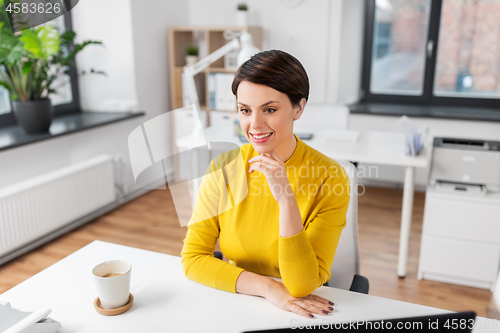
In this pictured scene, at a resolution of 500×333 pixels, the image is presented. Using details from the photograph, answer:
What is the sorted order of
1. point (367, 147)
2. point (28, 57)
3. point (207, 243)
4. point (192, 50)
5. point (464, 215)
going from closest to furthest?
point (207, 243) < point (464, 215) < point (367, 147) < point (28, 57) < point (192, 50)

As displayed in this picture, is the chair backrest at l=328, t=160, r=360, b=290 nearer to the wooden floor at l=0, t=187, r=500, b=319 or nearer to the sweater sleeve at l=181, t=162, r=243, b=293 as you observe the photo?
the sweater sleeve at l=181, t=162, r=243, b=293

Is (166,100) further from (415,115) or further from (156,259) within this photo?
(156,259)

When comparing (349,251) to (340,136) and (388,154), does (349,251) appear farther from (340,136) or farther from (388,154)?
(340,136)

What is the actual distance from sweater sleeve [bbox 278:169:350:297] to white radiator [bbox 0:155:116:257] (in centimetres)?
204

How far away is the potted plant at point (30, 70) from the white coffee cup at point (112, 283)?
2066 millimetres

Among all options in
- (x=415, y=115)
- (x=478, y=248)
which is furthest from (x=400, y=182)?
(x=478, y=248)

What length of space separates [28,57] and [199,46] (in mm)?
1842

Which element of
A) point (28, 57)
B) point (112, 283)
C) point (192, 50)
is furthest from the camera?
point (192, 50)


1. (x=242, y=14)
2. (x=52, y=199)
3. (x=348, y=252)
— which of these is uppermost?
(x=242, y=14)

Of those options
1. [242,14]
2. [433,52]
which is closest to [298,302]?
[242,14]

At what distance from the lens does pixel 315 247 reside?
1086 mm

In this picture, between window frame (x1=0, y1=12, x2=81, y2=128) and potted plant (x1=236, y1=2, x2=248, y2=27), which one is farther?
potted plant (x1=236, y1=2, x2=248, y2=27)

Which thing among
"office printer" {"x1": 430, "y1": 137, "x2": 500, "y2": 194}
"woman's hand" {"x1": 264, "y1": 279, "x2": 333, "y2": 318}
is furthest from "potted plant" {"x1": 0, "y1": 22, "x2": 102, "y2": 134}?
"office printer" {"x1": 430, "y1": 137, "x2": 500, "y2": 194}

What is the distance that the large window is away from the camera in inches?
147
